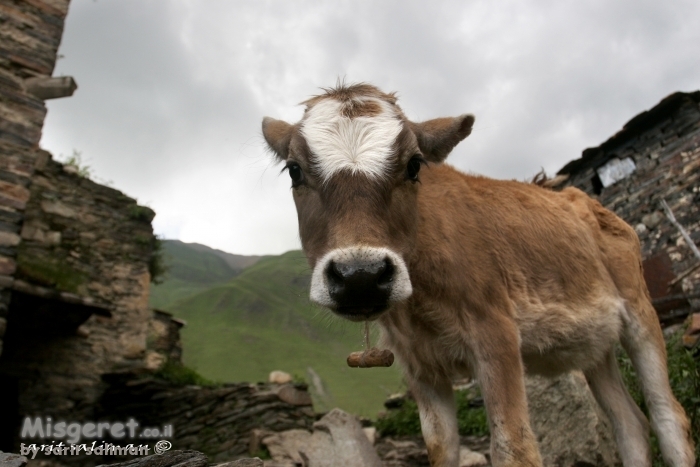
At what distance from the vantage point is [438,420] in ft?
11.6

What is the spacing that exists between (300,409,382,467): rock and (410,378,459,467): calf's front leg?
2123mm

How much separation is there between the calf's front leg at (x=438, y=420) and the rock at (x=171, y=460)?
1953 millimetres

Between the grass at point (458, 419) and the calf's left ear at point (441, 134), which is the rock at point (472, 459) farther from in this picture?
the calf's left ear at point (441, 134)

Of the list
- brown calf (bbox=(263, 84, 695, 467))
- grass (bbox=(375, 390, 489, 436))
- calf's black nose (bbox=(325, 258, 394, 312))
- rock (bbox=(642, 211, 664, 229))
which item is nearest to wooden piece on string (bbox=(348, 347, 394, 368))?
brown calf (bbox=(263, 84, 695, 467))

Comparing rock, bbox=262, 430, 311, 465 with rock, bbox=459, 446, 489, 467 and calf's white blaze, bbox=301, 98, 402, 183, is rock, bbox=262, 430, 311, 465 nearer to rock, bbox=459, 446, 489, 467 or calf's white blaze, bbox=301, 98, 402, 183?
rock, bbox=459, 446, 489, 467

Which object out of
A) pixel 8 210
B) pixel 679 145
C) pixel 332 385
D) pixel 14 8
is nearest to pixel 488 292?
pixel 8 210

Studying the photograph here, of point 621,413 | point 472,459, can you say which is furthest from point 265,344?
point 621,413

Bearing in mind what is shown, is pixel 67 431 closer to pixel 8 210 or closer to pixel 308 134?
pixel 8 210

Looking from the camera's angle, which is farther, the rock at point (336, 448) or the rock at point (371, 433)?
the rock at point (371, 433)

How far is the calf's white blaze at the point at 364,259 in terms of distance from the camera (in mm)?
2268

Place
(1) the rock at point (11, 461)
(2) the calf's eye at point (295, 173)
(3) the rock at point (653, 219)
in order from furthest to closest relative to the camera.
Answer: (3) the rock at point (653, 219) → (2) the calf's eye at point (295, 173) → (1) the rock at point (11, 461)

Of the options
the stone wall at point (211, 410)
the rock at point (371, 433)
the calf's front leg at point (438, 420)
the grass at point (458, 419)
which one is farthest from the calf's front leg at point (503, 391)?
the stone wall at point (211, 410)

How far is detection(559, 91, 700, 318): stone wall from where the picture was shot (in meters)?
8.68

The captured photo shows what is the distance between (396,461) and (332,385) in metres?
12.0
